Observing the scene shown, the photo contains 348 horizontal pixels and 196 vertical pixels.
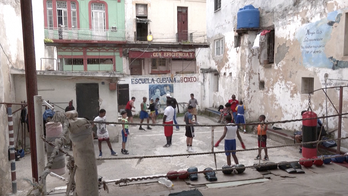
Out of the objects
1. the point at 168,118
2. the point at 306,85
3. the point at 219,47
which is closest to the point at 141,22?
the point at 219,47

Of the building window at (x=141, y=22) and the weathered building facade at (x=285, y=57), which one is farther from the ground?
the building window at (x=141, y=22)

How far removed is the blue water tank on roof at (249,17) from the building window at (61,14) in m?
14.0

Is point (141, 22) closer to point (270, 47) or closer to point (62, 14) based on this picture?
point (62, 14)

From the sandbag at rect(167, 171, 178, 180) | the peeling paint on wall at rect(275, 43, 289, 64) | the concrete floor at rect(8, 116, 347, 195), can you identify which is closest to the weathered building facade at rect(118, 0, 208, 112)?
the peeling paint on wall at rect(275, 43, 289, 64)

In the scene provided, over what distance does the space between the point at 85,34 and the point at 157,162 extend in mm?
15824

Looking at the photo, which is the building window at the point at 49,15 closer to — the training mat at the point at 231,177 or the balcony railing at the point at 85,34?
the balcony railing at the point at 85,34

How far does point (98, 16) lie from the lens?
20781 mm

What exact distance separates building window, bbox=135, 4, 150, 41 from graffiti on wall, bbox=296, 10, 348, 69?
1469cm

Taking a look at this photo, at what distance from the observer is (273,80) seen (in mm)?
10891

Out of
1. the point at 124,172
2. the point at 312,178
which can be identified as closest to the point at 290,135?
the point at 312,178

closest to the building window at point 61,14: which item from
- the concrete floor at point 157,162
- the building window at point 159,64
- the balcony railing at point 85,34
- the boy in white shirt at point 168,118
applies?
the balcony railing at point 85,34

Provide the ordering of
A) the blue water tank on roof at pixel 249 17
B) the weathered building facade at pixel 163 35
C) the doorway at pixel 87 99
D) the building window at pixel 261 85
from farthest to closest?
the weathered building facade at pixel 163 35, the building window at pixel 261 85, the blue water tank on roof at pixel 249 17, the doorway at pixel 87 99

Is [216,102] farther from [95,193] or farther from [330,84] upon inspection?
[95,193]

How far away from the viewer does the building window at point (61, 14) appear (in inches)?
778
